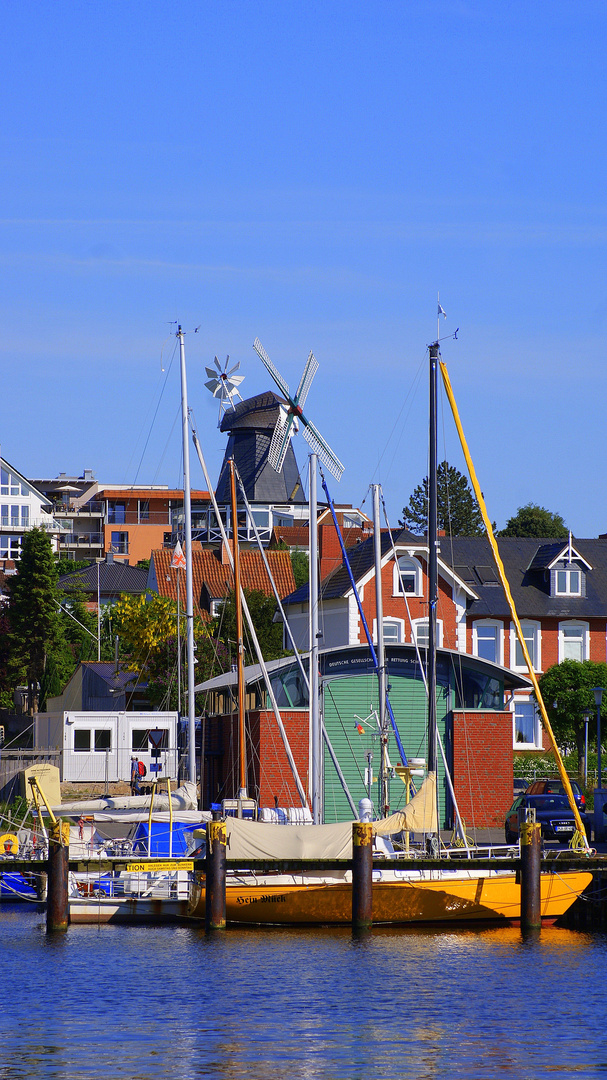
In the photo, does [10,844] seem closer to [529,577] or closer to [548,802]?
[548,802]

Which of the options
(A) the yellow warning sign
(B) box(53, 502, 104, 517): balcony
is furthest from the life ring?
(B) box(53, 502, 104, 517): balcony

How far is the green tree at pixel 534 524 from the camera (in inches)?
5399

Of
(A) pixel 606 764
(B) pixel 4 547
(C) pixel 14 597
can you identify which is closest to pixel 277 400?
(B) pixel 4 547

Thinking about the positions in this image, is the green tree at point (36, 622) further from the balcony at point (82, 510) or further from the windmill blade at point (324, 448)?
the balcony at point (82, 510)

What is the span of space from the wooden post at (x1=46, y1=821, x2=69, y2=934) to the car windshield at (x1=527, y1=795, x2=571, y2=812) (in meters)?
17.5

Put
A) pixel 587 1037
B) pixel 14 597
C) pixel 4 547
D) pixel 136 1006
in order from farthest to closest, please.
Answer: pixel 4 547, pixel 14 597, pixel 136 1006, pixel 587 1037

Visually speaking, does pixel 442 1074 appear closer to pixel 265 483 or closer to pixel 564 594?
pixel 564 594

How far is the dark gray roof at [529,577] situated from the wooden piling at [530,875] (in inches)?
1508

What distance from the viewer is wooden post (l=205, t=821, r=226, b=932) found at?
3241 centimetres

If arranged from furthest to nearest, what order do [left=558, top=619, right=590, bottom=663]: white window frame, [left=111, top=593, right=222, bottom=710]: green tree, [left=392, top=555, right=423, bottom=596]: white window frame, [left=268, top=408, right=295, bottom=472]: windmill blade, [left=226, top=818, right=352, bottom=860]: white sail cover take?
[left=558, top=619, right=590, bottom=663]: white window frame < [left=392, top=555, right=423, bottom=596]: white window frame < [left=111, top=593, right=222, bottom=710]: green tree < [left=268, top=408, right=295, bottom=472]: windmill blade < [left=226, top=818, right=352, bottom=860]: white sail cover

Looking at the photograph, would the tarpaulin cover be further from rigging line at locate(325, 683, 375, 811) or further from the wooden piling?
rigging line at locate(325, 683, 375, 811)

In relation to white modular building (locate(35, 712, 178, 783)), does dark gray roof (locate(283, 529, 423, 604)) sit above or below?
above

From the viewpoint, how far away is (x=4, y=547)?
464ft

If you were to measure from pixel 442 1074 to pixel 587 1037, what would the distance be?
3261mm
